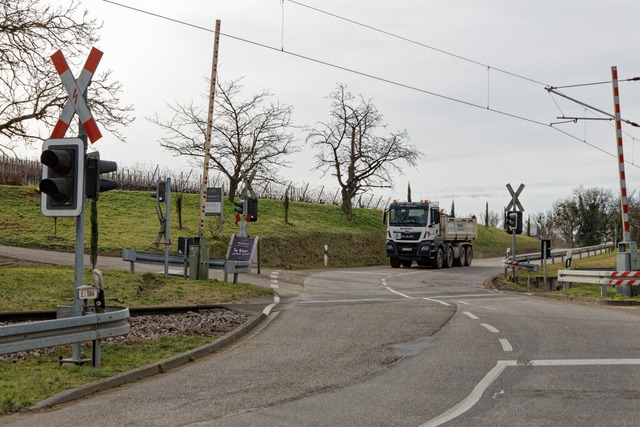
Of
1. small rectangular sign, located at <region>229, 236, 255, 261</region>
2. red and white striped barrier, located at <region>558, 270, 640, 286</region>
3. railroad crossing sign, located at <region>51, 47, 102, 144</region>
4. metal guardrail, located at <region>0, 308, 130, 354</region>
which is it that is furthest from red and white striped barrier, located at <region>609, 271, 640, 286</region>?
railroad crossing sign, located at <region>51, 47, 102, 144</region>

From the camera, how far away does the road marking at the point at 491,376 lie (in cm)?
641

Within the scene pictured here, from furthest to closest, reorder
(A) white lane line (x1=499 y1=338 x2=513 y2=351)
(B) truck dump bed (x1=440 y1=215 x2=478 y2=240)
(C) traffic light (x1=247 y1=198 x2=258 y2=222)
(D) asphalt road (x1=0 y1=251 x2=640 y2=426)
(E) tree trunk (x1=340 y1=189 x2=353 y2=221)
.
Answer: (E) tree trunk (x1=340 y1=189 x2=353 y2=221) < (B) truck dump bed (x1=440 y1=215 x2=478 y2=240) < (C) traffic light (x1=247 y1=198 x2=258 y2=222) < (A) white lane line (x1=499 y1=338 x2=513 y2=351) < (D) asphalt road (x1=0 y1=251 x2=640 y2=426)

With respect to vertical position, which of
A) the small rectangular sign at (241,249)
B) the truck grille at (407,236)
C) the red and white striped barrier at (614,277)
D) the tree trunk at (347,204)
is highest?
the tree trunk at (347,204)

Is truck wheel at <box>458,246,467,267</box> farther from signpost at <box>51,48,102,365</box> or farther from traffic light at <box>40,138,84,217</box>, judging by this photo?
traffic light at <box>40,138,84,217</box>

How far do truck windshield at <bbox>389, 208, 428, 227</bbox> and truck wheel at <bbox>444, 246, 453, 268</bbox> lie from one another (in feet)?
10.9

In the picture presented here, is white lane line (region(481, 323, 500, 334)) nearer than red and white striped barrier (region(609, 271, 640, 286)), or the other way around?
white lane line (region(481, 323, 500, 334))

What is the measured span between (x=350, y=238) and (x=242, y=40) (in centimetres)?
3159

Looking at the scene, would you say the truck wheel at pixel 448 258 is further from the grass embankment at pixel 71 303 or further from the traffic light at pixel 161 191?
the traffic light at pixel 161 191

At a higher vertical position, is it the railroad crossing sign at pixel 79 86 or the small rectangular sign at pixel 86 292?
the railroad crossing sign at pixel 79 86

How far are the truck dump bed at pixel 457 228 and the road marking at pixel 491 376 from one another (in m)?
29.4

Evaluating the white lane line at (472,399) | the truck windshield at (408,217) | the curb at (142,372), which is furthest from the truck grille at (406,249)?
the white lane line at (472,399)

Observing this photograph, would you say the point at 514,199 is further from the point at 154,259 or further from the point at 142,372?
the point at 142,372

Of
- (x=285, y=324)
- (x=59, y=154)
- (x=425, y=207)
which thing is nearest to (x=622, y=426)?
(x=59, y=154)

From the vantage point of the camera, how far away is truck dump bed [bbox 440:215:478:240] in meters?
39.2
